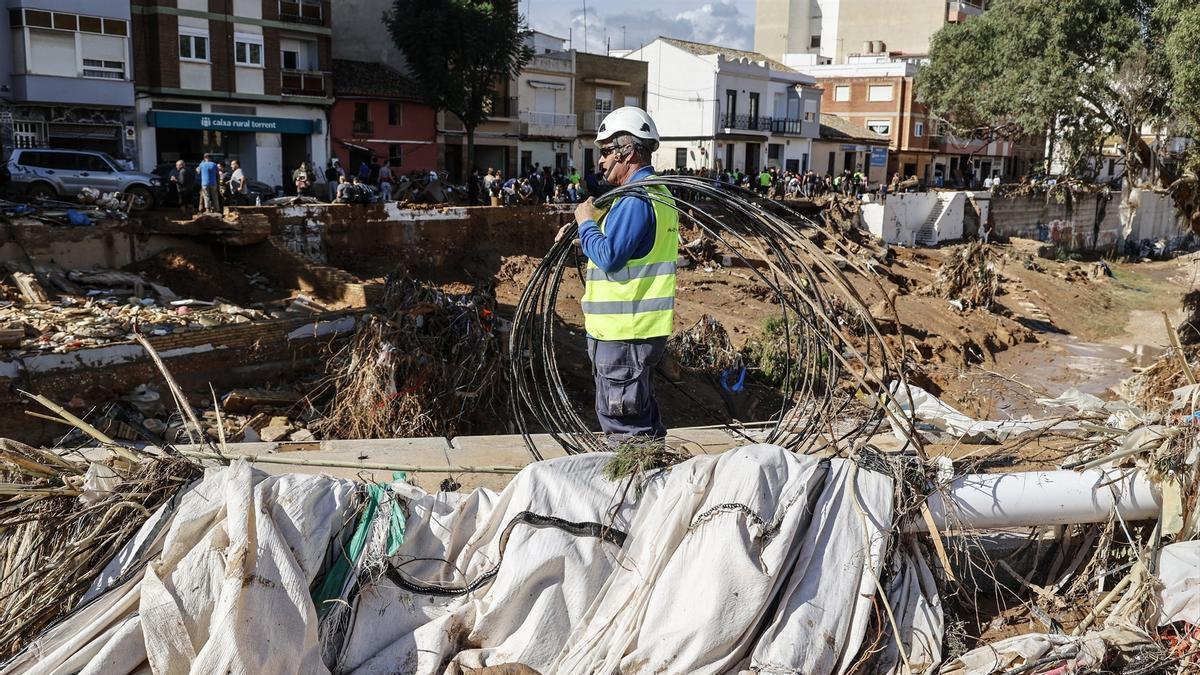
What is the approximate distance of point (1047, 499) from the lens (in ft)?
14.1

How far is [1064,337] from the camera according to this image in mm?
23906

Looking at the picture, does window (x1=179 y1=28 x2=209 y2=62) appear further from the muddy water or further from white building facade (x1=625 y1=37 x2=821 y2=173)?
the muddy water

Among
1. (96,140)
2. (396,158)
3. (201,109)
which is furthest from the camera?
(396,158)

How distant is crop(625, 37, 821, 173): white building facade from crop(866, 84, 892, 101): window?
5617mm

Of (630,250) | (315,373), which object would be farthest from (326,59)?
(630,250)

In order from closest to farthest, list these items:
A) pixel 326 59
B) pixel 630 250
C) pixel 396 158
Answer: pixel 630 250 < pixel 326 59 < pixel 396 158

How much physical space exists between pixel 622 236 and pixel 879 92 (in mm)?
49696

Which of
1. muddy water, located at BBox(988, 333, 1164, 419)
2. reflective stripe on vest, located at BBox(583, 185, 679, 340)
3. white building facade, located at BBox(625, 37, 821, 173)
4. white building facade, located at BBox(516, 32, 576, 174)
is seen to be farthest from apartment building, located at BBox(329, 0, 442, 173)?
reflective stripe on vest, located at BBox(583, 185, 679, 340)

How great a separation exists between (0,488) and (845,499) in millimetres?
3373

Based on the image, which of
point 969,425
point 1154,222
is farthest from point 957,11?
point 969,425

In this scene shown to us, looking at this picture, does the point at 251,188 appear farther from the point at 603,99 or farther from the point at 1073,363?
the point at 603,99

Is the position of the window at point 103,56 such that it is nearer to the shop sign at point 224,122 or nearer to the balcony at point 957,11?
the shop sign at point 224,122

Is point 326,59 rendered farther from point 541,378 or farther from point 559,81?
point 541,378

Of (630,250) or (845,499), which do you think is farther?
(630,250)
